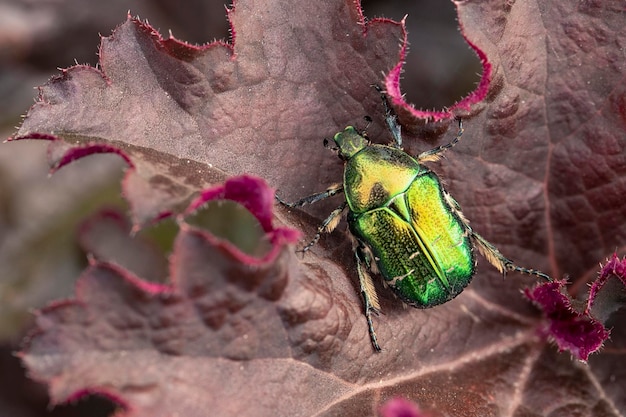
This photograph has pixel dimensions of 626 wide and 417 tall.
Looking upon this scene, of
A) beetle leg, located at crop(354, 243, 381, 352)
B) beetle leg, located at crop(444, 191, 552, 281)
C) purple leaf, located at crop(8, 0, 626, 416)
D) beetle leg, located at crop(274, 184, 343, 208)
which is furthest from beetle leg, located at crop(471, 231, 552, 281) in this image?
beetle leg, located at crop(274, 184, 343, 208)

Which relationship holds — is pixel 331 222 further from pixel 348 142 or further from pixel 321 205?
pixel 348 142

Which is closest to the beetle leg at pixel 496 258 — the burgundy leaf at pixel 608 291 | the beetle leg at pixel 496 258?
the beetle leg at pixel 496 258

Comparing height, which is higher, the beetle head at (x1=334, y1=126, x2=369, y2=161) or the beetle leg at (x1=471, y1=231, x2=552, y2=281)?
the beetle head at (x1=334, y1=126, x2=369, y2=161)

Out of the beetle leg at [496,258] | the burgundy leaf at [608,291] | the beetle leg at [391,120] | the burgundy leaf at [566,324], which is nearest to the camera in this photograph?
the burgundy leaf at [608,291]

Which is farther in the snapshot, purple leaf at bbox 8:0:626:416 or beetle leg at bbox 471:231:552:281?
beetle leg at bbox 471:231:552:281

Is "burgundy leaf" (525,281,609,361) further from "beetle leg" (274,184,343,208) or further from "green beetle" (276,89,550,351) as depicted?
"beetle leg" (274,184,343,208)

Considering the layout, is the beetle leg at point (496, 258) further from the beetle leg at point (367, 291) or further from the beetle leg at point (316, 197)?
the beetle leg at point (316, 197)

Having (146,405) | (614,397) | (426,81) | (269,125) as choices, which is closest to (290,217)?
(269,125)
